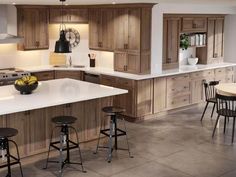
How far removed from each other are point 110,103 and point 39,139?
148cm

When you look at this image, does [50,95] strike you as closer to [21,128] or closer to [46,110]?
[46,110]

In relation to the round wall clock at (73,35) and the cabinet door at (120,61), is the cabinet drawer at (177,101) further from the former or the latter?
the round wall clock at (73,35)

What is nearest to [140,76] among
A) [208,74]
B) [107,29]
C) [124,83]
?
[124,83]

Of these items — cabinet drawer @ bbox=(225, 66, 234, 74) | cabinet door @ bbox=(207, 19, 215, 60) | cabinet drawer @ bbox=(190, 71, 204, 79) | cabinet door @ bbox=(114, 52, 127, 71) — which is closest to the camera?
cabinet door @ bbox=(114, 52, 127, 71)

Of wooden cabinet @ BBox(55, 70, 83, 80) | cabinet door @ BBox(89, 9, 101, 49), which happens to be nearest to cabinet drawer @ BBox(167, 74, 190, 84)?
cabinet door @ BBox(89, 9, 101, 49)

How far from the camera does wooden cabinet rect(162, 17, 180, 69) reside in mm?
8711

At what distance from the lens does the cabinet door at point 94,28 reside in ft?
30.1

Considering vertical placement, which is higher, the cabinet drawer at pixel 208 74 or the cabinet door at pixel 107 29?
the cabinet door at pixel 107 29

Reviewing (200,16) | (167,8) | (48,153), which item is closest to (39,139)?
(48,153)

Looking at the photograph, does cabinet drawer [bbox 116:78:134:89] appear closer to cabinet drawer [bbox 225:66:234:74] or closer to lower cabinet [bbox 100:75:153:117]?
lower cabinet [bbox 100:75:153:117]

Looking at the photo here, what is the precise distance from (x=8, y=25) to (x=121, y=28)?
2.67 metres

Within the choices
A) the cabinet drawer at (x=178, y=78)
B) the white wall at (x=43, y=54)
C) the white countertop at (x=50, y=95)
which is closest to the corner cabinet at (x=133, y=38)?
the cabinet drawer at (x=178, y=78)

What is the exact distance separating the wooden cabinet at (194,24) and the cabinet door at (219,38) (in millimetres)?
558

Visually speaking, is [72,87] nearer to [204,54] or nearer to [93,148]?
[93,148]
